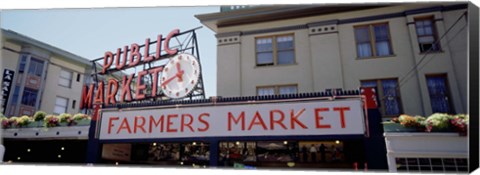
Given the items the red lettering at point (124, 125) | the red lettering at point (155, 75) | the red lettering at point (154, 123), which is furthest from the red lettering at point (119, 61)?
the red lettering at point (154, 123)

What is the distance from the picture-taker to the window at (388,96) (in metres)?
13.6

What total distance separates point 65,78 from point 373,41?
22477 millimetres

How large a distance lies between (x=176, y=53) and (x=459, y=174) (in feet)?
42.0

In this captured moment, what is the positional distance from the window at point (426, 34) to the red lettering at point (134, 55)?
13.8 m

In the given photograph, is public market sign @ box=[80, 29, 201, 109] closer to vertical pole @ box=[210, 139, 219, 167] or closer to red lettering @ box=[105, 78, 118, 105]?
→ red lettering @ box=[105, 78, 118, 105]

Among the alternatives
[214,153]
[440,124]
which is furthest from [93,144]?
[440,124]

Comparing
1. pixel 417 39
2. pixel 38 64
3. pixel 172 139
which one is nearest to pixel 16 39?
pixel 38 64

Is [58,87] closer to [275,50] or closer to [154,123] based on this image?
[154,123]

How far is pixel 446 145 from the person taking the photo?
10.1 meters

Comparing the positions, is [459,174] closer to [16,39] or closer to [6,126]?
[6,126]

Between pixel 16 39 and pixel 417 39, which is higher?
pixel 16 39

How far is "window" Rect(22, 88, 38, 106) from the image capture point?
23.3 metres

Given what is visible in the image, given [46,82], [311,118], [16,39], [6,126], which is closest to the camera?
[311,118]

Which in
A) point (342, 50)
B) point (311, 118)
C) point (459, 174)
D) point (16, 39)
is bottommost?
point (459, 174)
